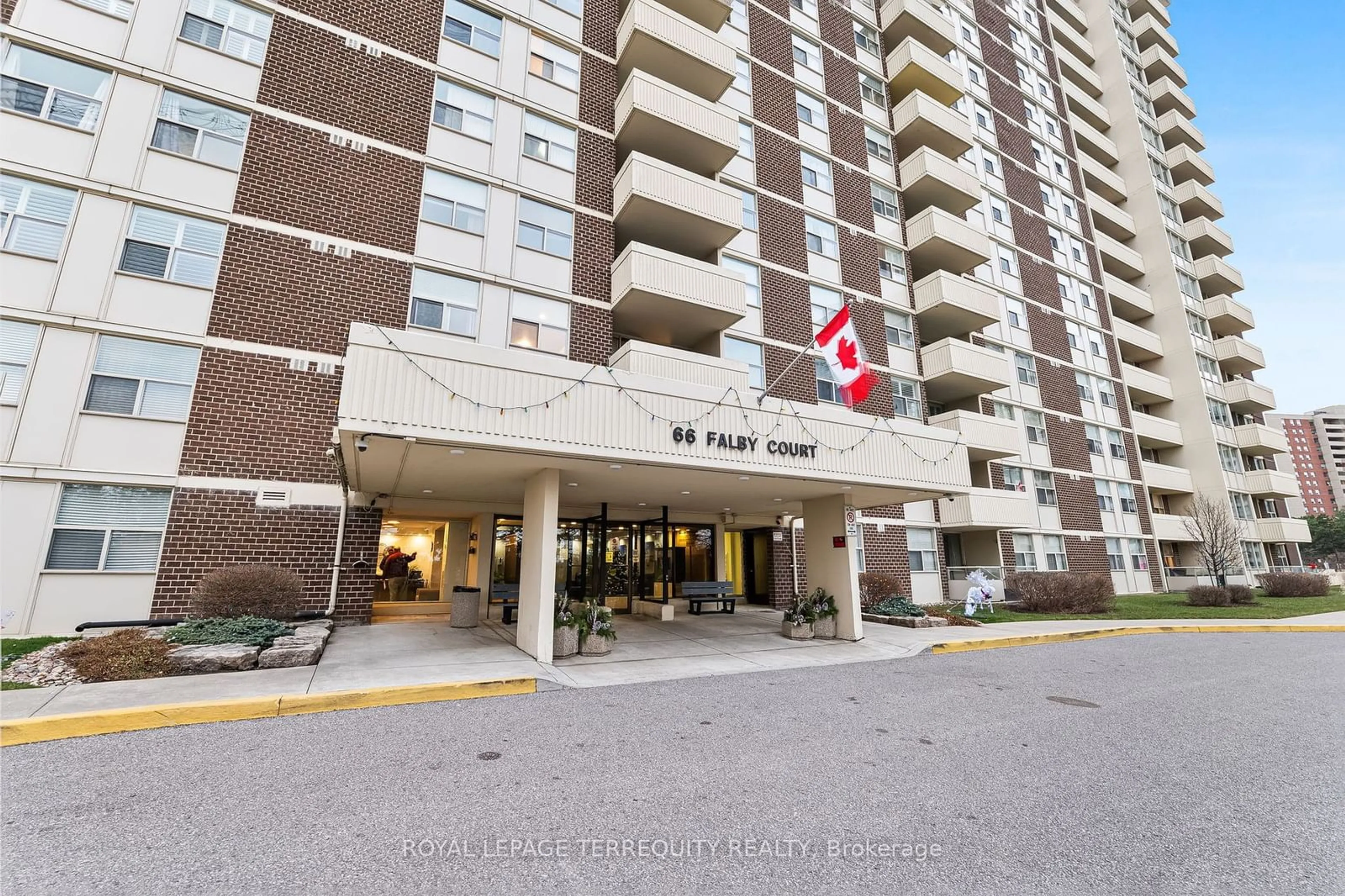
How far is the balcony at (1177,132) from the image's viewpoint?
4047 cm

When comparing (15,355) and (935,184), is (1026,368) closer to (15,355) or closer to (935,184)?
(935,184)

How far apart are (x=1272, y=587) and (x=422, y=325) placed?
36294mm

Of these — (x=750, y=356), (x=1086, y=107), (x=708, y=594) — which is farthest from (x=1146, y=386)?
(x=708, y=594)

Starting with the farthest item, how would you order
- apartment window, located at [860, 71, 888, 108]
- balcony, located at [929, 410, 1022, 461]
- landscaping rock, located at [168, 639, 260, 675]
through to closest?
1. apartment window, located at [860, 71, 888, 108]
2. balcony, located at [929, 410, 1022, 461]
3. landscaping rock, located at [168, 639, 260, 675]

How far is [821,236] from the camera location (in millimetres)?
21688

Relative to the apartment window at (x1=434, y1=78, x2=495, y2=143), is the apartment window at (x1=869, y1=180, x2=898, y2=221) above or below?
above

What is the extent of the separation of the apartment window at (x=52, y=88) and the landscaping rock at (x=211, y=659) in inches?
433

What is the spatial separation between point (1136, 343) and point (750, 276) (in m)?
27.8

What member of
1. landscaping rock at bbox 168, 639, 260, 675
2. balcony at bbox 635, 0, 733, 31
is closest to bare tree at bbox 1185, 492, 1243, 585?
balcony at bbox 635, 0, 733, 31

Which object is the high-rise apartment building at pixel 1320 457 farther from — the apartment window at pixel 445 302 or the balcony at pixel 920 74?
the apartment window at pixel 445 302

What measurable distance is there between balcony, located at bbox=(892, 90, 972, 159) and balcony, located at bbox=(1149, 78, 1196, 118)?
2783cm

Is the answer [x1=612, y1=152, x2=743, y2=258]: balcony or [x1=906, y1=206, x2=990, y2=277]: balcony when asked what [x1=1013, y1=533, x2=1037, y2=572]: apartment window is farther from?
[x1=612, y1=152, x2=743, y2=258]: balcony

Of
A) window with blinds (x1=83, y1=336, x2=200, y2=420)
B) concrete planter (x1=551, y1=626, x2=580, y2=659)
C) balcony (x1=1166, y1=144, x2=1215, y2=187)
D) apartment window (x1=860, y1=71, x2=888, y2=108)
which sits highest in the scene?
balcony (x1=1166, y1=144, x2=1215, y2=187)

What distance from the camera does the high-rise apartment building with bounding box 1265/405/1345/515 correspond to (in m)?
135
